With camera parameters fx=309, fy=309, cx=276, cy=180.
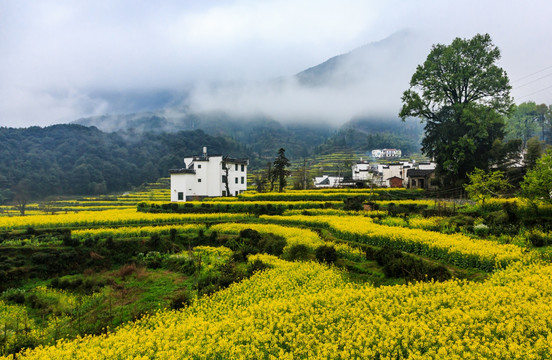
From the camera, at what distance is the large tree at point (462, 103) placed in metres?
35.4

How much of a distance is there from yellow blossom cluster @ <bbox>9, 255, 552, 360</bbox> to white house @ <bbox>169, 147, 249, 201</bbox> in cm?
3416

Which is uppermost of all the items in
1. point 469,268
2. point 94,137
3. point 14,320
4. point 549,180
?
A: point 94,137

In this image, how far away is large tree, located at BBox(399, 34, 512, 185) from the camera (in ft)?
116

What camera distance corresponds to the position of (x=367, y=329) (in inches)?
259

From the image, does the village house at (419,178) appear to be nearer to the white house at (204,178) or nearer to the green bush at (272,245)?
the white house at (204,178)

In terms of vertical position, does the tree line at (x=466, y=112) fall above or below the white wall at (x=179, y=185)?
above

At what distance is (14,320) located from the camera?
10.1 metres

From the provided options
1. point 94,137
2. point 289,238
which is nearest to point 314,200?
point 289,238

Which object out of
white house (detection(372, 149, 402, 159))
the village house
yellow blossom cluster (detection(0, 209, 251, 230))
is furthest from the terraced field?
white house (detection(372, 149, 402, 159))

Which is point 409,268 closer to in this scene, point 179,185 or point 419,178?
point 179,185

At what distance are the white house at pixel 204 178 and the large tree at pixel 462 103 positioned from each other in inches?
998

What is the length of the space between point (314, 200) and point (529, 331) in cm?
2959

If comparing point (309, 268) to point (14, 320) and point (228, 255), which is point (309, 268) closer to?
point (228, 255)

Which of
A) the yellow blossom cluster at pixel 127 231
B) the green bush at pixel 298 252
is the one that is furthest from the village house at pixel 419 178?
the yellow blossom cluster at pixel 127 231
